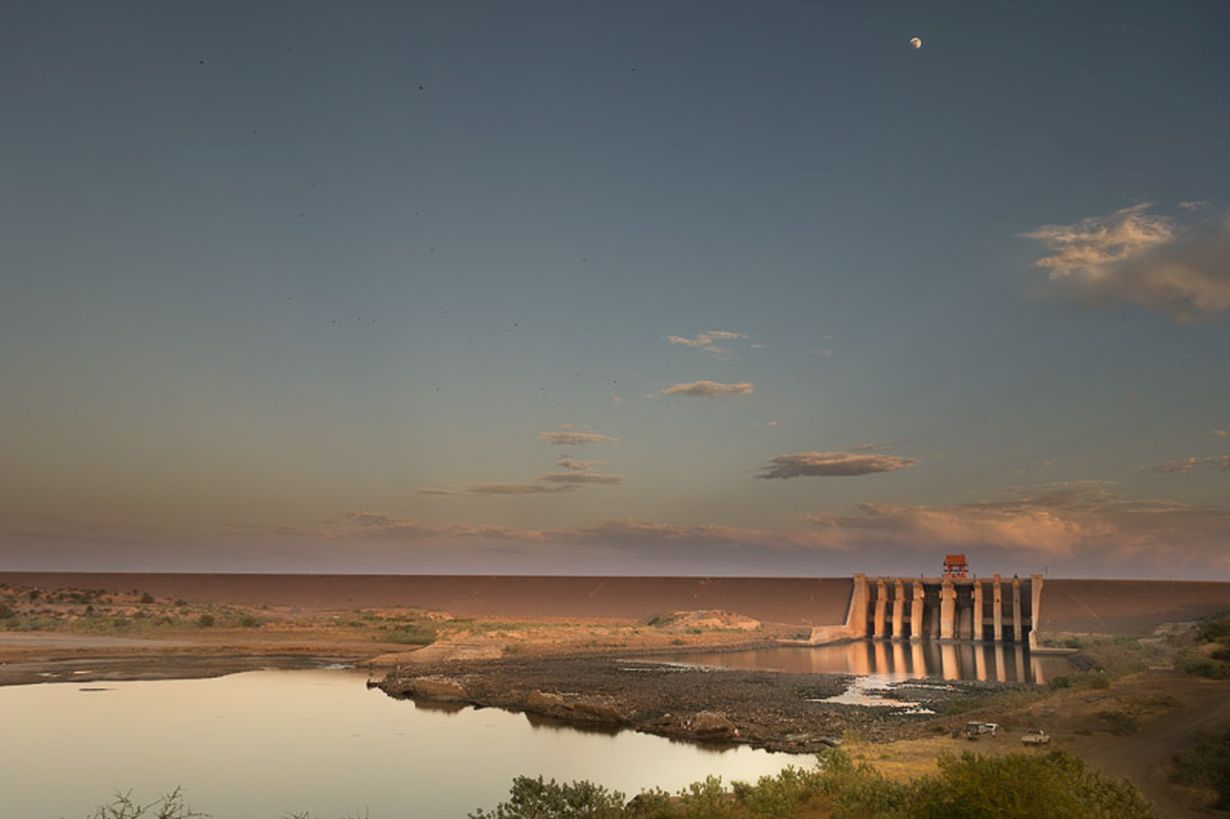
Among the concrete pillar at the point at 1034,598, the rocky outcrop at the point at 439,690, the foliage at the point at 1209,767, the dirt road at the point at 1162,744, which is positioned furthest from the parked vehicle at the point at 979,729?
the concrete pillar at the point at 1034,598

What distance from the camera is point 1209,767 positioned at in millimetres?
18453

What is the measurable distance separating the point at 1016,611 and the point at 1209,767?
211ft

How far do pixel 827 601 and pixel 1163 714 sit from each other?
125813 millimetres

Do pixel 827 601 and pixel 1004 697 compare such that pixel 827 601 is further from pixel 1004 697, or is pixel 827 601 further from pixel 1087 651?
pixel 1004 697

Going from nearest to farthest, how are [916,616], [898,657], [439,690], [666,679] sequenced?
1. [439,690]
2. [666,679]
3. [898,657]
4. [916,616]

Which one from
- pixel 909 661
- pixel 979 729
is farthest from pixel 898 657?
pixel 979 729

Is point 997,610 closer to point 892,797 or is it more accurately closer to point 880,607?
point 880,607

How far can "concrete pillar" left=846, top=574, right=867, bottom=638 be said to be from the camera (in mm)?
84812

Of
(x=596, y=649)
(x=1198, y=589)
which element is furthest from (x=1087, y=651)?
(x=1198, y=589)

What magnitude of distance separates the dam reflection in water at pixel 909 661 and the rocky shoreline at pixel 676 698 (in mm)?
5572

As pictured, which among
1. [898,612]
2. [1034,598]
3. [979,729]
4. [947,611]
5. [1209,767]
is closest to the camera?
[1209,767]

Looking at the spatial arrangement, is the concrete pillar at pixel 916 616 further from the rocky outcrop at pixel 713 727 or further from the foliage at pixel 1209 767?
the foliage at pixel 1209 767

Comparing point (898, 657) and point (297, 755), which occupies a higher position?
point (297, 755)

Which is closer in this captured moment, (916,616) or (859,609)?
(916,616)
